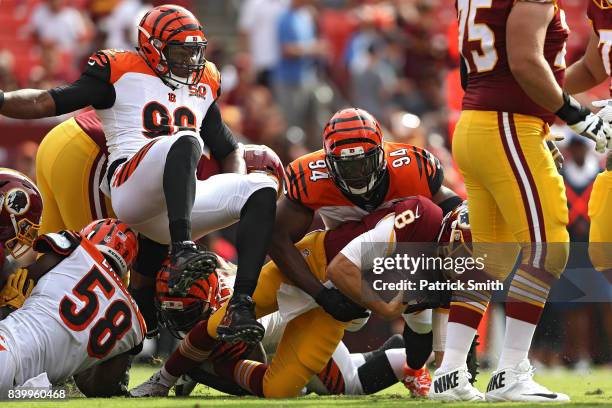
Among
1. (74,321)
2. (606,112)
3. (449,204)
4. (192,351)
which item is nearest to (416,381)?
(449,204)

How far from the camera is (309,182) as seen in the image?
5.98 metres

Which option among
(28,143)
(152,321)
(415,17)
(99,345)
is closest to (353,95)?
(415,17)

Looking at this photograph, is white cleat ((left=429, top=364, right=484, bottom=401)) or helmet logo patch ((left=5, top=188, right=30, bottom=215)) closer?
white cleat ((left=429, top=364, right=484, bottom=401))

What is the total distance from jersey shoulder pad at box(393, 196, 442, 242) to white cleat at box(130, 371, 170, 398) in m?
1.45

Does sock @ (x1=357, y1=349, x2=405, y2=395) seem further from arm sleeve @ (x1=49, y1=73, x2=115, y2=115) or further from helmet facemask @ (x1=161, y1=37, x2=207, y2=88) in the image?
arm sleeve @ (x1=49, y1=73, x2=115, y2=115)

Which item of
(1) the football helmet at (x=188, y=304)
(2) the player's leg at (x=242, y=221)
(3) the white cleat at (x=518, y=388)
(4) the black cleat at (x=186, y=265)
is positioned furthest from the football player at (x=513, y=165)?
A: (1) the football helmet at (x=188, y=304)

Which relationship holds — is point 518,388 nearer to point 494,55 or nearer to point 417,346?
point 417,346

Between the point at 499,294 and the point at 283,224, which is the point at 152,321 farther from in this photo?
the point at 499,294

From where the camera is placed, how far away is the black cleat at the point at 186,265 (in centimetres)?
533

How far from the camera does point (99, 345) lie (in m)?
5.69

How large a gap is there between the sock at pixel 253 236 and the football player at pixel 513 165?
0.92 metres

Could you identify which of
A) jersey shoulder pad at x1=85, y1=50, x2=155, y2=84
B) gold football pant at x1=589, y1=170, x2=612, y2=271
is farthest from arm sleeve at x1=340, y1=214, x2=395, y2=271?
jersey shoulder pad at x1=85, y1=50, x2=155, y2=84

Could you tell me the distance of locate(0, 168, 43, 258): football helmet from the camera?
→ 6.07 m

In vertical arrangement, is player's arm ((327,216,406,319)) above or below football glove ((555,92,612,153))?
below
